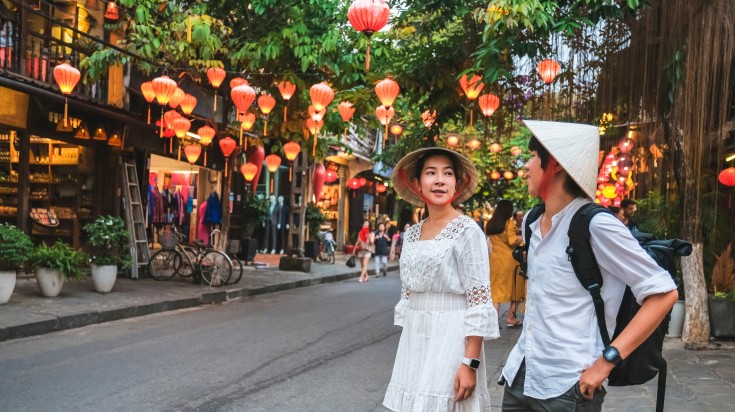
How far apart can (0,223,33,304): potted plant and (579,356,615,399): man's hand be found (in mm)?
9752

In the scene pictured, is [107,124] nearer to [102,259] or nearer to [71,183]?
[71,183]

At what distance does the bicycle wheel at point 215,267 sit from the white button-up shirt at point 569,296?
13171 millimetres

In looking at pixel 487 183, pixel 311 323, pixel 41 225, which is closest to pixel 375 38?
pixel 311 323

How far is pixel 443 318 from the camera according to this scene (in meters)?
3.29

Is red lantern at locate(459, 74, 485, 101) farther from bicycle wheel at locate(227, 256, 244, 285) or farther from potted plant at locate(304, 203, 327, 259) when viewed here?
potted plant at locate(304, 203, 327, 259)

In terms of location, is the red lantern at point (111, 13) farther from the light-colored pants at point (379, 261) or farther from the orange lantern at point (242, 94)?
the light-colored pants at point (379, 261)

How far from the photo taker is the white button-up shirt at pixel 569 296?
2.46 metres

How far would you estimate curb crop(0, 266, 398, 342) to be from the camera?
365 inches

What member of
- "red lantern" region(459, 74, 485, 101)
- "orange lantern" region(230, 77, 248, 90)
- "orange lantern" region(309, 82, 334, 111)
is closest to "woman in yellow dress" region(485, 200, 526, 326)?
"red lantern" region(459, 74, 485, 101)

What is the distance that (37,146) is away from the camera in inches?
638

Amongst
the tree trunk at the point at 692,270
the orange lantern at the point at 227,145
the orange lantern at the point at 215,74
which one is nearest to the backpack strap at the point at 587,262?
the tree trunk at the point at 692,270

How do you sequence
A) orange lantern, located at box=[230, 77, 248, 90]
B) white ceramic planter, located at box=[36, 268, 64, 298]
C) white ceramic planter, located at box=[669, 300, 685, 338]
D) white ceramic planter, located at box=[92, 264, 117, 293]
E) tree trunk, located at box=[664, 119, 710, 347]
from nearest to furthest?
tree trunk, located at box=[664, 119, 710, 347], white ceramic planter, located at box=[669, 300, 685, 338], white ceramic planter, located at box=[36, 268, 64, 298], white ceramic planter, located at box=[92, 264, 117, 293], orange lantern, located at box=[230, 77, 248, 90]

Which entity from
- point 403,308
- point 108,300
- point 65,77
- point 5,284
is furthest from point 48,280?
point 403,308

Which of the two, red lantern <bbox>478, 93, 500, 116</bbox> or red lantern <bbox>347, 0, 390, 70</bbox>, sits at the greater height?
red lantern <bbox>347, 0, 390, 70</bbox>
